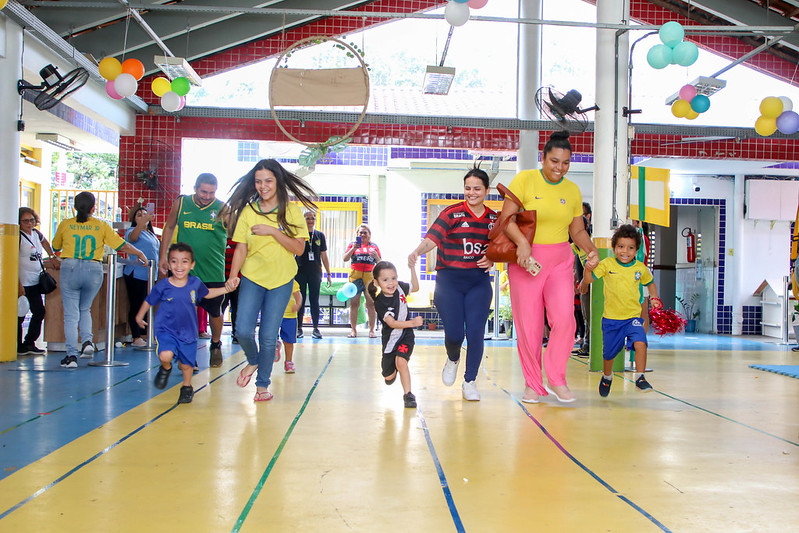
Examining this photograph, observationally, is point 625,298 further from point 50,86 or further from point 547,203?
point 50,86

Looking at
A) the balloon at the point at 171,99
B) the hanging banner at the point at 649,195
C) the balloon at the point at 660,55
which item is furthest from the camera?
the balloon at the point at 171,99

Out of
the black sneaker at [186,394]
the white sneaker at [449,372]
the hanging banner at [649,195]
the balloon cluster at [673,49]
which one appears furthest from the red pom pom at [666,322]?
the black sneaker at [186,394]

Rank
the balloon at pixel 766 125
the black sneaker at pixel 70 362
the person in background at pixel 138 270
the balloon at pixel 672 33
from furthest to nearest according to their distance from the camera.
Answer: the balloon at pixel 766 125, the person in background at pixel 138 270, the balloon at pixel 672 33, the black sneaker at pixel 70 362

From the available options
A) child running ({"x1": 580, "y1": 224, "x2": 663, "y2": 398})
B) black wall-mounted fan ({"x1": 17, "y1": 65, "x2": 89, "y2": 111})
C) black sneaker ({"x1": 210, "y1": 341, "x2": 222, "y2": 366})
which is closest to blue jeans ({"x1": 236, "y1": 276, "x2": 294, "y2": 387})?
black sneaker ({"x1": 210, "y1": 341, "x2": 222, "y2": 366})

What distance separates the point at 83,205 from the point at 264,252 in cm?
284

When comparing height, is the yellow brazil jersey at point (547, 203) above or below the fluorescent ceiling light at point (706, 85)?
below

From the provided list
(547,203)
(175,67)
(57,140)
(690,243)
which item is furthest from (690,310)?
(57,140)

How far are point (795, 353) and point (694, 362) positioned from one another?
259cm

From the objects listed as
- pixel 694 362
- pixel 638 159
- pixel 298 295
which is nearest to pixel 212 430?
pixel 298 295

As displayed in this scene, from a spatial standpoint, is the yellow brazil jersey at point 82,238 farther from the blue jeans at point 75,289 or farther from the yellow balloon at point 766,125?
the yellow balloon at point 766,125

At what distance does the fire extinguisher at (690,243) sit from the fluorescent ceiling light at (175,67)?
11.4m

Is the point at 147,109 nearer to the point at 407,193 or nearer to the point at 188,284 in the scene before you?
the point at 407,193

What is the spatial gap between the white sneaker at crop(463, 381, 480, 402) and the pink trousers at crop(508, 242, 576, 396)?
0.38 m

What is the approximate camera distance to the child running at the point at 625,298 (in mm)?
5934
